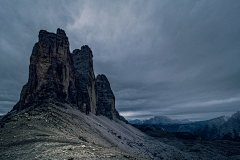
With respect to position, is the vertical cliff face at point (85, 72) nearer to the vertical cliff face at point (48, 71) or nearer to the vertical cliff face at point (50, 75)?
the vertical cliff face at point (50, 75)

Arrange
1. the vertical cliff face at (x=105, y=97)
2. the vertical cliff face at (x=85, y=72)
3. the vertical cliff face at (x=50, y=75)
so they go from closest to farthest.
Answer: the vertical cliff face at (x=50, y=75)
the vertical cliff face at (x=85, y=72)
the vertical cliff face at (x=105, y=97)

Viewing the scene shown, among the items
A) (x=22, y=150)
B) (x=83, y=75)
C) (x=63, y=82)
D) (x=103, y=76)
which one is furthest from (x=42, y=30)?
(x=103, y=76)

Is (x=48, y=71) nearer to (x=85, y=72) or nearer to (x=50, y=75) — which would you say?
(x=50, y=75)

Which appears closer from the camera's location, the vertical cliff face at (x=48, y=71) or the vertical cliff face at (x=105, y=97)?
the vertical cliff face at (x=48, y=71)

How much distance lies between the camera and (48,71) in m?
27.5

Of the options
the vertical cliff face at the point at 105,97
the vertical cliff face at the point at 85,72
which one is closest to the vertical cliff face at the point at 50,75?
the vertical cliff face at the point at 85,72

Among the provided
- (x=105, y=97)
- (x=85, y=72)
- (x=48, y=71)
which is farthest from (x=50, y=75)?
(x=105, y=97)

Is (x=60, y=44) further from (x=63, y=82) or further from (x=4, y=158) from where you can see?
(x=4, y=158)

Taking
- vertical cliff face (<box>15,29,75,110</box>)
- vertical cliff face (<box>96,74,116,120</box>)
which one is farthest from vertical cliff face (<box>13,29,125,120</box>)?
vertical cliff face (<box>96,74,116,120</box>)

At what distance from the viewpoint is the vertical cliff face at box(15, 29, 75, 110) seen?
82.7 feet

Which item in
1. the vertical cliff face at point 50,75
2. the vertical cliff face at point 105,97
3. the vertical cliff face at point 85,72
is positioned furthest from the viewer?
the vertical cliff face at point 105,97

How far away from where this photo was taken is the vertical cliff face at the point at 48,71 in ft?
82.7

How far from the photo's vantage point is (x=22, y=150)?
691cm

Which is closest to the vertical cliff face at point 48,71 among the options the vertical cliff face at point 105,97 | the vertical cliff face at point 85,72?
the vertical cliff face at point 85,72
